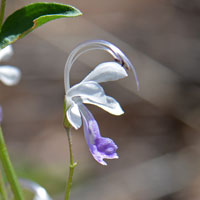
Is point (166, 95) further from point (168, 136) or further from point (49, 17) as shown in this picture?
point (49, 17)

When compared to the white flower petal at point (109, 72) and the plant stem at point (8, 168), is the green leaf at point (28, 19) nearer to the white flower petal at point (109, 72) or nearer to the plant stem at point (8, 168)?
the white flower petal at point (109, 72)

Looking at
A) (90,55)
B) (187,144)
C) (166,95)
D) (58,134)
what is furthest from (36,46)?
(187,144)

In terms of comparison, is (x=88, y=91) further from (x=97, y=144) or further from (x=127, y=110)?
(x=127, y=110)

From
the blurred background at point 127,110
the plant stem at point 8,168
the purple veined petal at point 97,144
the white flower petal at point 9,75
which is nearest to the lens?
the purple veined petal at point 97,144

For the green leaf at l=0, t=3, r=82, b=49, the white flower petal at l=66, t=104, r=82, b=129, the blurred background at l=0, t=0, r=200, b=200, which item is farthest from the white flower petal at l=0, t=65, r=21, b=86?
the blurred background at l=0, t=0, r=200, b=200

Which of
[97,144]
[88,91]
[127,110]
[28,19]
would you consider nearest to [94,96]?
[88,91]

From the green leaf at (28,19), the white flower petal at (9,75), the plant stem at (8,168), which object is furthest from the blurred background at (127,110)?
the green leaf at (28,19)
